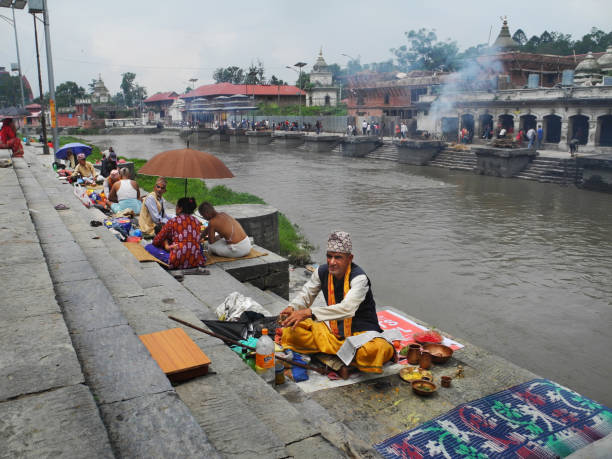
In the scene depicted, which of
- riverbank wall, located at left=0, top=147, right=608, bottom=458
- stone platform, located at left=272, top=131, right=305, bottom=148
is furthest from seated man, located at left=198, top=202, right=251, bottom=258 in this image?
stone platform, located at left=272, top=131, right=305, bottom=148

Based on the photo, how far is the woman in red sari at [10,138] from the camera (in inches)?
517

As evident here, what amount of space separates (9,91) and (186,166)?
90.6 meters

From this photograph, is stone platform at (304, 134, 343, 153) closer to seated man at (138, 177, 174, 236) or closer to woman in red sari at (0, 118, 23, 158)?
woman in red sari at (0, 118, 23, 158)

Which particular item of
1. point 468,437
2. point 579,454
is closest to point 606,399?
point 579,454

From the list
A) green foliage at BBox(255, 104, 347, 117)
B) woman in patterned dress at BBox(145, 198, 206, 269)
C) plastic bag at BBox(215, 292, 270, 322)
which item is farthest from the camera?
green foliage at BBox(255, 104, 347, 117)

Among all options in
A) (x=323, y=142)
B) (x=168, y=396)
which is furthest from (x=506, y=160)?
(x=168, y=396)

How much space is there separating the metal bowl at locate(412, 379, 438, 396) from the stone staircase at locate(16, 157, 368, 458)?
0.91 metres

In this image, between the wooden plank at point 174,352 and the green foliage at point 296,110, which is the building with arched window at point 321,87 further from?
the wooden plank at point 174,352

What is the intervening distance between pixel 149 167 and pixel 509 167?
1936cm

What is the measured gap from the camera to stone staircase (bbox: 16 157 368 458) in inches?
88.7

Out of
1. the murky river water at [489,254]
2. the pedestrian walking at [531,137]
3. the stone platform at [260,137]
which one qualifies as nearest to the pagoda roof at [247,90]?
the stone platform at [260,137]

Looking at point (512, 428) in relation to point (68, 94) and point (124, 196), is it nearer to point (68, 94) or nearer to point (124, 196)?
point (124, 196)

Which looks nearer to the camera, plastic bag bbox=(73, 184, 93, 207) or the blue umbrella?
plastic bag bbox=(73, 184, 93, 207)

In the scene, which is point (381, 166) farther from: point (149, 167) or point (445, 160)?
point (149, 167)
